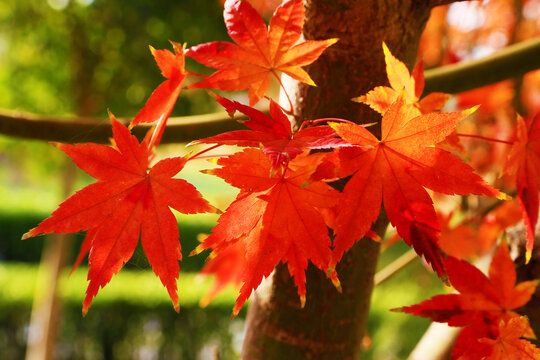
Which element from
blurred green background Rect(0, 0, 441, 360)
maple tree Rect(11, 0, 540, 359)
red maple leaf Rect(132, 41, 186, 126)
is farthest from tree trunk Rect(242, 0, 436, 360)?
blurred green background Rect(0, 0, 441, 360)

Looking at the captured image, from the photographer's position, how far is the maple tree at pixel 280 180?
39cm

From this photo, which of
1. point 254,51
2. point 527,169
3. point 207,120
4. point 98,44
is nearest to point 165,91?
point 254,51

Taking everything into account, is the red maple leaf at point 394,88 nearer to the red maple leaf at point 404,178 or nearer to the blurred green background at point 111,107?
the red maple leaf at point 404,178

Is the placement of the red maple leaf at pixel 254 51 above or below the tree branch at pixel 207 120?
above

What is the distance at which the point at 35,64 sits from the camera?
334 cm

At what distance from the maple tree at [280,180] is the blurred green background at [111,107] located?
214 cm

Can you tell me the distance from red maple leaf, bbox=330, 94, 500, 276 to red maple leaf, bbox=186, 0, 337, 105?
0.08 m

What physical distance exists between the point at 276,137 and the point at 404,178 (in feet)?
0.37

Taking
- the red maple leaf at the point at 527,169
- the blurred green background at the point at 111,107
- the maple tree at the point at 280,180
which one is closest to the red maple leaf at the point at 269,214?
the maple tree at the point at 280,180

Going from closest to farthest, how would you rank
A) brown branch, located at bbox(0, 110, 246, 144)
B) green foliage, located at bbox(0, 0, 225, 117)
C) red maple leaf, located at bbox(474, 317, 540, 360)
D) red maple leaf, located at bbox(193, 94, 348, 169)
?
red maple leaf, located at bbox(193, 94, 348, 169) < red maple leaf, located at bbox(474, 317, 540, 360) < brown branch, located at bbox(0, 110, 246, 144) < green foliage, located at bbox(0, 0, 225, 117)

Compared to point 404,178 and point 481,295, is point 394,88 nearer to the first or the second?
point 404,178

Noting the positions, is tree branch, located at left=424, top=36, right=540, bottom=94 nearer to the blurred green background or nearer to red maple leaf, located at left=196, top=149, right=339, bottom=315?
red maple leaf, located at left=196, top=149, right=339, bottom=315

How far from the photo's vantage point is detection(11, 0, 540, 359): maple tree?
1.28 feet

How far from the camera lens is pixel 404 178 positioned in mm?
403
